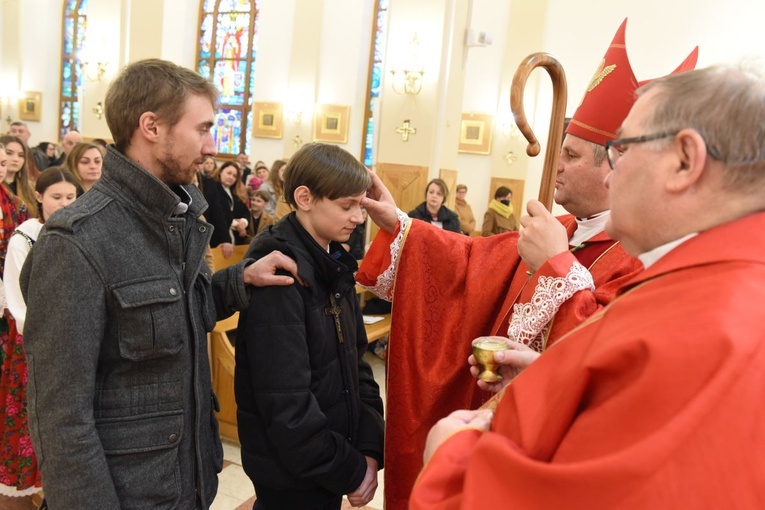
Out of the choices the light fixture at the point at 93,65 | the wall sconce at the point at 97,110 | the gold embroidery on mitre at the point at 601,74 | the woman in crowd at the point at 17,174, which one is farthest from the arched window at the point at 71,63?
the gold embroidery on mitre at the point at 601,74

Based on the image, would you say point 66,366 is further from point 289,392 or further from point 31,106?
point 31,106

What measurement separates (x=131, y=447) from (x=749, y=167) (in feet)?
4.41

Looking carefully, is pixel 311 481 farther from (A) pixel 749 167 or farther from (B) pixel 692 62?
(B) pixel 692 62

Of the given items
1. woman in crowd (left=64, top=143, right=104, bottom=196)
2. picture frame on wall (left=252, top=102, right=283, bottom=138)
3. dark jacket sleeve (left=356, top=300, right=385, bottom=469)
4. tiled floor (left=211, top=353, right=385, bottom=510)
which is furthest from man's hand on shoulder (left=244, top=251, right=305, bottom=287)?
picture frame on wall (left=252, top=102, right=283, bottom=138)

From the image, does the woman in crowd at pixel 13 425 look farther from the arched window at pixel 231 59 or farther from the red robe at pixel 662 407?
the arched window at pixel 231 59

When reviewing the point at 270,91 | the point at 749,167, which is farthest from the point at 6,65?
the point at 749,167

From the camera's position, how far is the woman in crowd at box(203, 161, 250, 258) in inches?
232

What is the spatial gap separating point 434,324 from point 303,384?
0.46m

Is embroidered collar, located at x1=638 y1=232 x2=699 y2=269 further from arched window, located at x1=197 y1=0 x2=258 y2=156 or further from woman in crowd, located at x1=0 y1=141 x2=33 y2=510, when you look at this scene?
arched window, located at x1=197 y1=0 x2=258 y2=156

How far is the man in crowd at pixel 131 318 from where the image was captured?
1.27 m

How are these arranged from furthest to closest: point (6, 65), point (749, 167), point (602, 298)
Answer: point (6, 65) → point (602, 298) → point (749, 167)

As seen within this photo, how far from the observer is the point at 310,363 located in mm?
1785

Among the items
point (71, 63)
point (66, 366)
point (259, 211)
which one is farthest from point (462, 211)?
point (71, 63)

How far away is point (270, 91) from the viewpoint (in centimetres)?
1241
